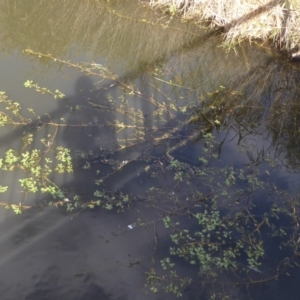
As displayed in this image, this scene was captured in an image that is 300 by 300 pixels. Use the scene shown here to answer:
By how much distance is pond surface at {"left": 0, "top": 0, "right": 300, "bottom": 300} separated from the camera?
8.96ft

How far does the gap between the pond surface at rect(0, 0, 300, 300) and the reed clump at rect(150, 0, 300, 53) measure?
0.74 ft

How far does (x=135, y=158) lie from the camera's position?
3.48 m

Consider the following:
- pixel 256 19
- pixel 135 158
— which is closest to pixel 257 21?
pixel 256 19

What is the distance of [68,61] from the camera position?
4.45m

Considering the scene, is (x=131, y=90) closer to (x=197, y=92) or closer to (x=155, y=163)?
(x=197, y=92)

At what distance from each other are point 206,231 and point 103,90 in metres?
1.91

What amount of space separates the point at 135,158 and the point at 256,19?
2970 millimetres

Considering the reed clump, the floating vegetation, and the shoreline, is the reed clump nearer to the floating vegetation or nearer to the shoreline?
the shoreline

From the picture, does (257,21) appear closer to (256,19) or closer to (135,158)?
(256,19)

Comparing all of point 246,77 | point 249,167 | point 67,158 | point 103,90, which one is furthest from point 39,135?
point 246,77

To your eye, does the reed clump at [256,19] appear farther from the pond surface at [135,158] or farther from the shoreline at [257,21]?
the pond surface at [135,158]

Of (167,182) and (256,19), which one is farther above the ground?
(256,19)

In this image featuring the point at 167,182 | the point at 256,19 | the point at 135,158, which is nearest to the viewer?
the point at 167,182

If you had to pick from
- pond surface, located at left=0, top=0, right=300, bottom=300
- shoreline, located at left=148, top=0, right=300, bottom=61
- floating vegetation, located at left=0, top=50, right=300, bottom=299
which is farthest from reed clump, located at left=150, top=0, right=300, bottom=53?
floating vegetation, located at left=0, top=50, right=300, bottom=299
